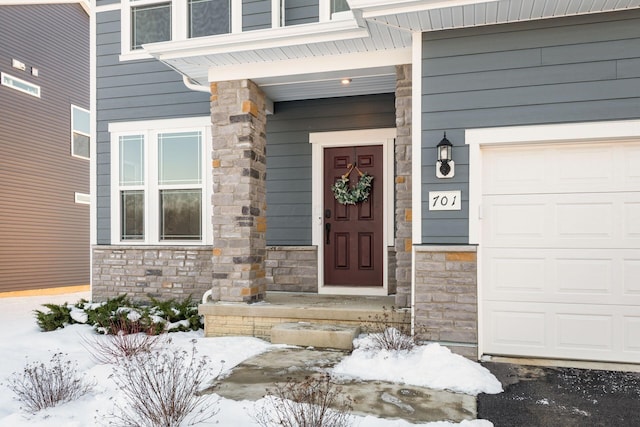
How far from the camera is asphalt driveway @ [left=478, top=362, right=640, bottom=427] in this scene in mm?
2758

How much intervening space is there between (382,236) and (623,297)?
2.70m

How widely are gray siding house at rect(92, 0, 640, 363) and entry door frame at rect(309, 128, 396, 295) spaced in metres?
0.02

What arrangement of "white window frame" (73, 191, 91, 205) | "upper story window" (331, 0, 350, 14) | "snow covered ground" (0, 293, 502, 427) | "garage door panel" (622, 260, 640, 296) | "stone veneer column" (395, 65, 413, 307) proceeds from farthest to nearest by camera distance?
"white window frame" (73, 191, 91, 205) < "upper story window" (331, 0, 350, 14) < "stone veneer column" (395, 65, 413, 307) < "garage door panel" (622, 260, 640, 296) < "snow covered ground" (0, 293, 502, 427)

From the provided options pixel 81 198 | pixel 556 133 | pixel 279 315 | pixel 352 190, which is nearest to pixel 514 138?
pixel 556 133

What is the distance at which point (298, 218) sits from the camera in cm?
611

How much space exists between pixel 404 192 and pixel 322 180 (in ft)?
6.02

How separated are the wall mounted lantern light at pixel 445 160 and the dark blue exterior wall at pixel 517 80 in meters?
0.05

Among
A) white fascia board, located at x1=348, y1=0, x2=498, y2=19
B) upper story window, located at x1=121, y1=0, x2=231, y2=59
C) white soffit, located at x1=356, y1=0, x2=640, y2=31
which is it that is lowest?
white soffit, located at x1=356, y1=0, x2=640, y2=31

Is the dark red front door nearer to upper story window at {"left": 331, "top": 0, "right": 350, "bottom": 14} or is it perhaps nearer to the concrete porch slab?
the concrete porch slab

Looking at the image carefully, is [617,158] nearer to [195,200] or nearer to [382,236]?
[382,236]

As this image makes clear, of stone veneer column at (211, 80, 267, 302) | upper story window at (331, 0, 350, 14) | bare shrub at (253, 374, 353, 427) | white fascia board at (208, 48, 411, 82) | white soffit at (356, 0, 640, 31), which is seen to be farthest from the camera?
upper story window at (331, 0, 350, 14)

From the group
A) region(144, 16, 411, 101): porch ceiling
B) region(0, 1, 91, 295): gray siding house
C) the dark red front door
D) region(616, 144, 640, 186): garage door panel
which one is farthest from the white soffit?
region(0, 1, 91, 295): gray siding house

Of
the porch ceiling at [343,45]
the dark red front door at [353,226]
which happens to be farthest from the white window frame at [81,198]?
the dark red front door at [353,226]

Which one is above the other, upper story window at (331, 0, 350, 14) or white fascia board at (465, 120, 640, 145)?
upper story window at (331, 0, 350, 14)
